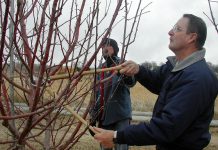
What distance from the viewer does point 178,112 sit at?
8.21 feet

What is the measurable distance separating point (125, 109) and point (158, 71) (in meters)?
2.51

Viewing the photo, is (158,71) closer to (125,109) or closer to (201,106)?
(201,106)

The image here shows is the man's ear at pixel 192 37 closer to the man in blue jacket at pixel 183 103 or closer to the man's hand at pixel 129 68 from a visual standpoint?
the man in blue jacket at pixel 183 103

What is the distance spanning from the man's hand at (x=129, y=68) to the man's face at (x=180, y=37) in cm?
38

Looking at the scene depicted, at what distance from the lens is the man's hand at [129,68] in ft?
9.97

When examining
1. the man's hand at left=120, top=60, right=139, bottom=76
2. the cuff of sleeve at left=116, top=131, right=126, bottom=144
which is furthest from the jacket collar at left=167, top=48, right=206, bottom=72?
the cuff of sleeve at left=116, top=131, right=126, bottom=144

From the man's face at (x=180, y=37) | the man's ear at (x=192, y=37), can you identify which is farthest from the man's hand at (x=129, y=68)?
the man's ear at (x=192, y=37)

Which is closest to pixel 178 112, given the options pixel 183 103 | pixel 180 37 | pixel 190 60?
pixel 183 103

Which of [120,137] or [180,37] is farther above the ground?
[180,37]

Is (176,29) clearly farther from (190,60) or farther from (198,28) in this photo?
(190,60)

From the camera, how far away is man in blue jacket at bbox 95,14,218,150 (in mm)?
2516

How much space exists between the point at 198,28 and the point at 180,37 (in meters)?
0.13

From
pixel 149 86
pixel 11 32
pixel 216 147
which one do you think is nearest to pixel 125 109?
pixel 149 86

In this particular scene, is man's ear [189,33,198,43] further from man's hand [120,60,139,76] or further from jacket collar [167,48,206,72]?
man's hand [120,60,139,76]
